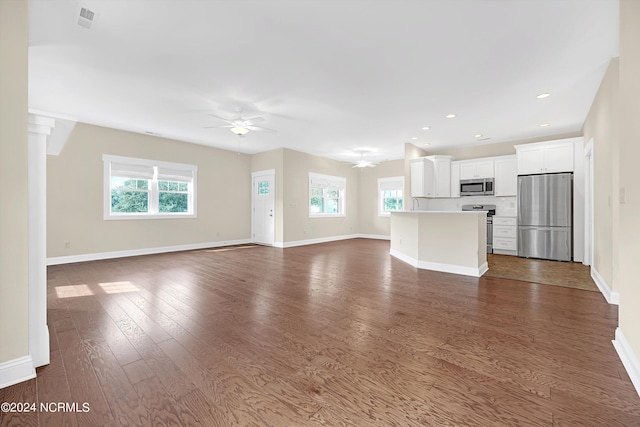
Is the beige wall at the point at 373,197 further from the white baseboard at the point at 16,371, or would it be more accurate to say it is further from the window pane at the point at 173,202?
the white baseboard at the point at 16,371

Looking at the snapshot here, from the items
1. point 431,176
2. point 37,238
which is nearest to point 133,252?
point 37,238

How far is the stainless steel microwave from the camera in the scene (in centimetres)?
701

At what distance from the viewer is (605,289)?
343cm

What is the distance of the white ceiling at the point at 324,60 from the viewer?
2453mm

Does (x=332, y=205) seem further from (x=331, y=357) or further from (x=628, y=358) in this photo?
(x=628, y=358)

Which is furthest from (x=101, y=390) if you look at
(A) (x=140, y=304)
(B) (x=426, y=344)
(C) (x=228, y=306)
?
(B) (x=426, y=344)

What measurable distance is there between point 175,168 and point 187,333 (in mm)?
5651

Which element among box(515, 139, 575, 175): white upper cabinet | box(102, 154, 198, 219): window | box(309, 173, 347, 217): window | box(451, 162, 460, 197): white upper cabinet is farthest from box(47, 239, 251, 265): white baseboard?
box(515, 139, 575, 175): white upper cabinet

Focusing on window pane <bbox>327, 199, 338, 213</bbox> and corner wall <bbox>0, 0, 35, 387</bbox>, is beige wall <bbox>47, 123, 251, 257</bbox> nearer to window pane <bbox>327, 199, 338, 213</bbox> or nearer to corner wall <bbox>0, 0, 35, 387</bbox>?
window pane <bbox>327, 199, 338, 213</bbox>

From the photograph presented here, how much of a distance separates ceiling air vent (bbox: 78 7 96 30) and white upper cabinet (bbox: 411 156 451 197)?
6764 mm

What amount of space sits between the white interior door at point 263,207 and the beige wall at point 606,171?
670 cm

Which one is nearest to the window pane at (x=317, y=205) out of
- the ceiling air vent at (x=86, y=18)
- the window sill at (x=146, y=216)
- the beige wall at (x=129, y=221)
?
the beige wall at (x=129, y=221)

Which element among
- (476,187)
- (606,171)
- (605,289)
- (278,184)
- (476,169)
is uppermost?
(476,169)

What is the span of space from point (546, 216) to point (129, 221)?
9154 mm
